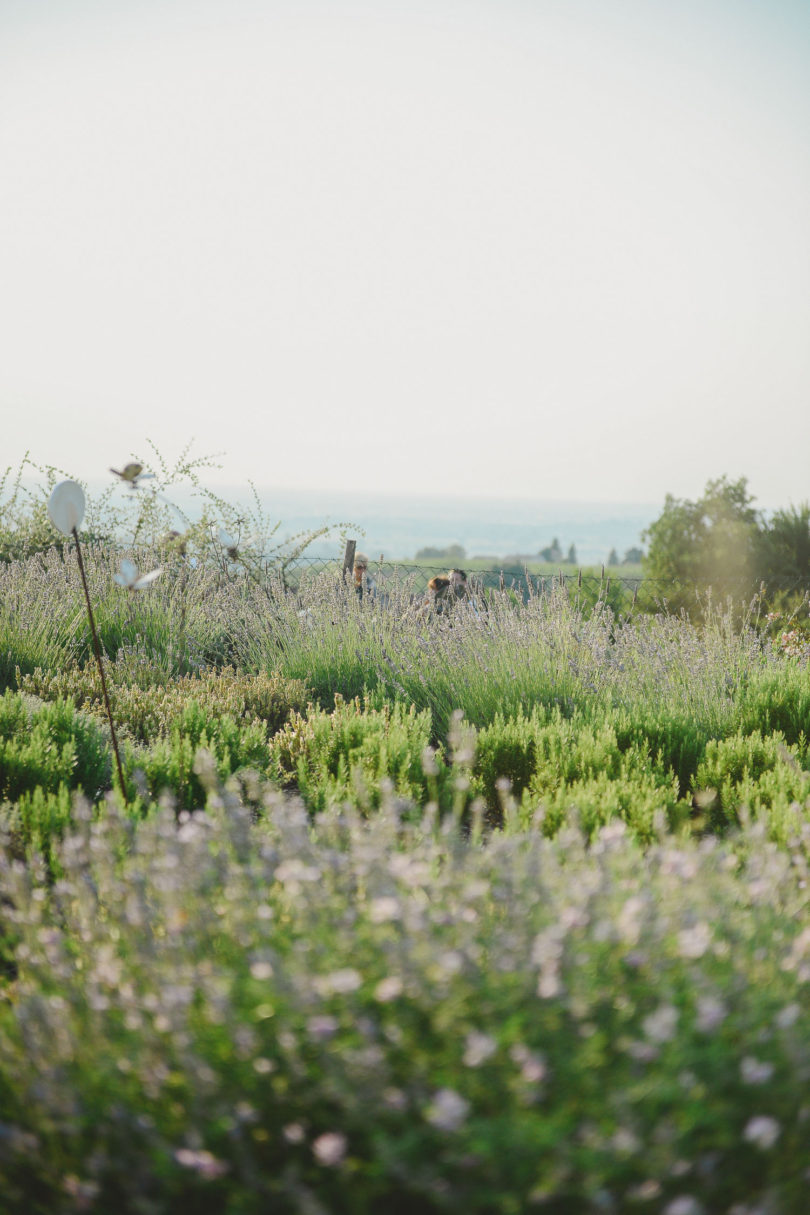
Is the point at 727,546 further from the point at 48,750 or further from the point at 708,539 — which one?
the point at 48,750

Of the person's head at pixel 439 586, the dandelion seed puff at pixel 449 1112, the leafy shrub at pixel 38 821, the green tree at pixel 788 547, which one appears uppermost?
the green tree at pixel 788 547

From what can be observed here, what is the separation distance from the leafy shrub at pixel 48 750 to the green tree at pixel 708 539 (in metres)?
10.7

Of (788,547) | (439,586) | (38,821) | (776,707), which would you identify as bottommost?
(38,821)

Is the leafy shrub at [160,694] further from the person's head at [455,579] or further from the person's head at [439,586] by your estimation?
the person's head at [455,579]

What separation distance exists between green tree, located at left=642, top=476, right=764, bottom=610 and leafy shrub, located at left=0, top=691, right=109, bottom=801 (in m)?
10.7

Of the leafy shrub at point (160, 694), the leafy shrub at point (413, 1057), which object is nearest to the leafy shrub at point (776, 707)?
the leafy shrub at point (160, 694)

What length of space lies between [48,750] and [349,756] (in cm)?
137

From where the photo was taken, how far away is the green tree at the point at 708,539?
46.1 ft

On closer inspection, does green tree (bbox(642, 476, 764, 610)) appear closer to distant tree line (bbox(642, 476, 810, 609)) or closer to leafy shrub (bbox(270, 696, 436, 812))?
distant tree line (bbox(642, 476, 810, 609))

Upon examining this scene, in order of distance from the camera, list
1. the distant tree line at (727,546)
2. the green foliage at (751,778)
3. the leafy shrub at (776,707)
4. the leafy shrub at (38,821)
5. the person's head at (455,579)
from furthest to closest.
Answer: the distant tree line at (727,546), the person's head at (455,579), the leafy shrub at (776,707), the green foliage at (751,778), the leafy shrub at (38,821)

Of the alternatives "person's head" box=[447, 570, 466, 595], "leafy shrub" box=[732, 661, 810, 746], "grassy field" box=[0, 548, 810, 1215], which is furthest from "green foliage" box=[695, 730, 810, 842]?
"person's head" box=[447, 570, 466, 595]

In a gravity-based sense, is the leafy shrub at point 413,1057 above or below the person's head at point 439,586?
below

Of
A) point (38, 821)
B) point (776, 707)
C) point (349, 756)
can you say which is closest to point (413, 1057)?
point (38, 821)

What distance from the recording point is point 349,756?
4.09m
